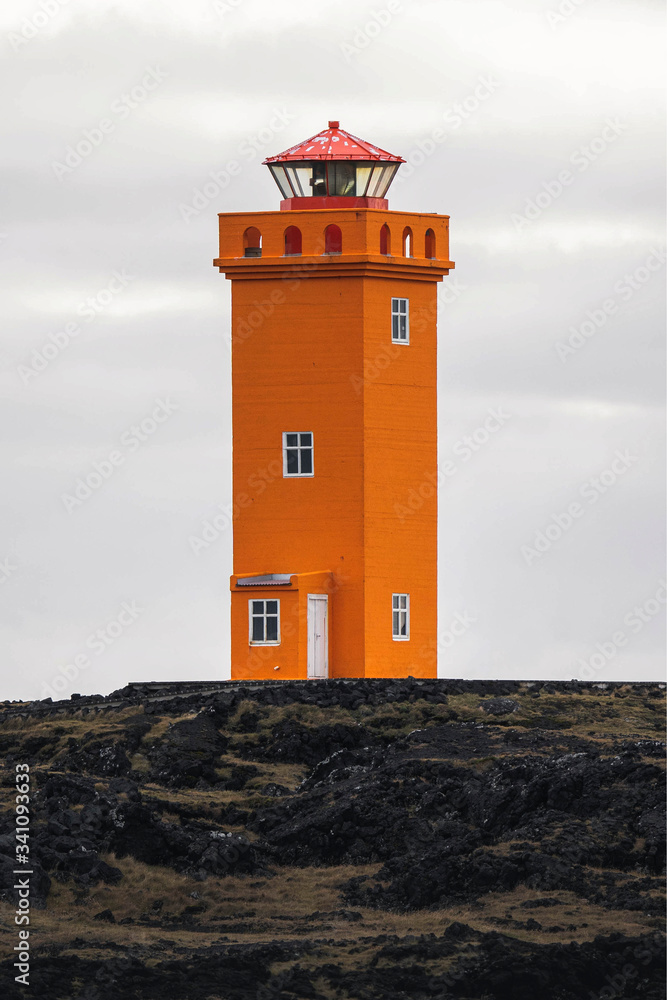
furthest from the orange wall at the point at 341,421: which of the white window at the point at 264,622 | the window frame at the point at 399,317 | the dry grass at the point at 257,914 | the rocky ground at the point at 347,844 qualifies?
the dry grass at the point at 257,914

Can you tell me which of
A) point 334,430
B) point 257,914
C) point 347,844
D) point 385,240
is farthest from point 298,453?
point 257,914

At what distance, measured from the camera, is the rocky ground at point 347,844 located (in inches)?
1132

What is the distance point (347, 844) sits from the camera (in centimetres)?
3469

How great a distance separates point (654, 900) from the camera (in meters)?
30.5

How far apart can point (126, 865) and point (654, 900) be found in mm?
8602

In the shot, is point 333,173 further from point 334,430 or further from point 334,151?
point 334,430

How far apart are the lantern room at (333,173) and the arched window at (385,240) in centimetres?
90

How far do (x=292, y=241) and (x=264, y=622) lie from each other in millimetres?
8357

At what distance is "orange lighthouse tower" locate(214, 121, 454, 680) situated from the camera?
149 ft

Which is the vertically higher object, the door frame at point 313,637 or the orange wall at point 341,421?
the orange wall at point 341,421

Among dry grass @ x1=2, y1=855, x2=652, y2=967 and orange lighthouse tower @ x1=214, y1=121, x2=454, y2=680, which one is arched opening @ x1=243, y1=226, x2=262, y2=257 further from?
dry grass @ x1=2, y1=855, x2=652, y2=967

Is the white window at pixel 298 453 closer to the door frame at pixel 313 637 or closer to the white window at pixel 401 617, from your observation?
the door frame at pixel 313 637

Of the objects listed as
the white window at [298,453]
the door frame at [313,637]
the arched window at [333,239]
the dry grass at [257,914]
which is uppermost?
the arched window at [333,239]

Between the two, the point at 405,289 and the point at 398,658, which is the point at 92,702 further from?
the point at 405,289
